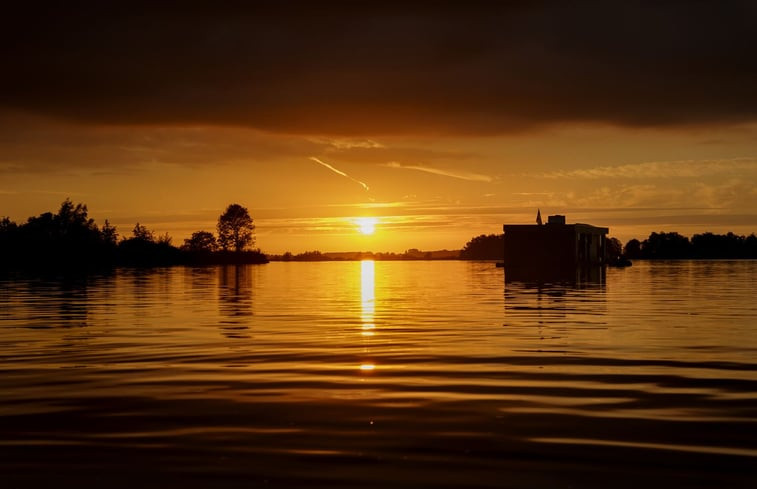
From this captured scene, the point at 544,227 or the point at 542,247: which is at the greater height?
the point at 544,227

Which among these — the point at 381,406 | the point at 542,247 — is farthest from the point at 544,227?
the point at 381,406

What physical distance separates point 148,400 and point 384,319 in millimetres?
A: 23274

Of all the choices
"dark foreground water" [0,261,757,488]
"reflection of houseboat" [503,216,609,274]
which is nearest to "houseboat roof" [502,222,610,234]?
"reflection of houseboat" [503,216,609,274]

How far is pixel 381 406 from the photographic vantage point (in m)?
15.5

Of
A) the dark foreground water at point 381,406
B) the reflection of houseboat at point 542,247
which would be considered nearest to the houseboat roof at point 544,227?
the reflection of houseboat at point 542,247

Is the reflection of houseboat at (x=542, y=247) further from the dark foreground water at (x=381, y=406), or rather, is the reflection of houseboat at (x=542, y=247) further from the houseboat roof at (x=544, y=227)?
the dark foreground water at (x=381, y=406)

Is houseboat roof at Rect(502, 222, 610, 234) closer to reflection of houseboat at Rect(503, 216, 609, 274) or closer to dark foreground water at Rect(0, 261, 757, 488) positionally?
reflection of houseboat at Rect(503, 216, 609, 274)

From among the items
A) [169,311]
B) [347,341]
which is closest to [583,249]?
[169,311]

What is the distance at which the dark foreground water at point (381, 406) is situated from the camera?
10.7m

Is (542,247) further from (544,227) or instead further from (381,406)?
(381,406)

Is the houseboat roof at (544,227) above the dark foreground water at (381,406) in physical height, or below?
above

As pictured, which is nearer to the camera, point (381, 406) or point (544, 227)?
point (381, 406)

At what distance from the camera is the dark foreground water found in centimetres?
1071

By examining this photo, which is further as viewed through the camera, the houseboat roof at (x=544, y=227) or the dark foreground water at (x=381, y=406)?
the houseboat roof at (x=544, y=227)
